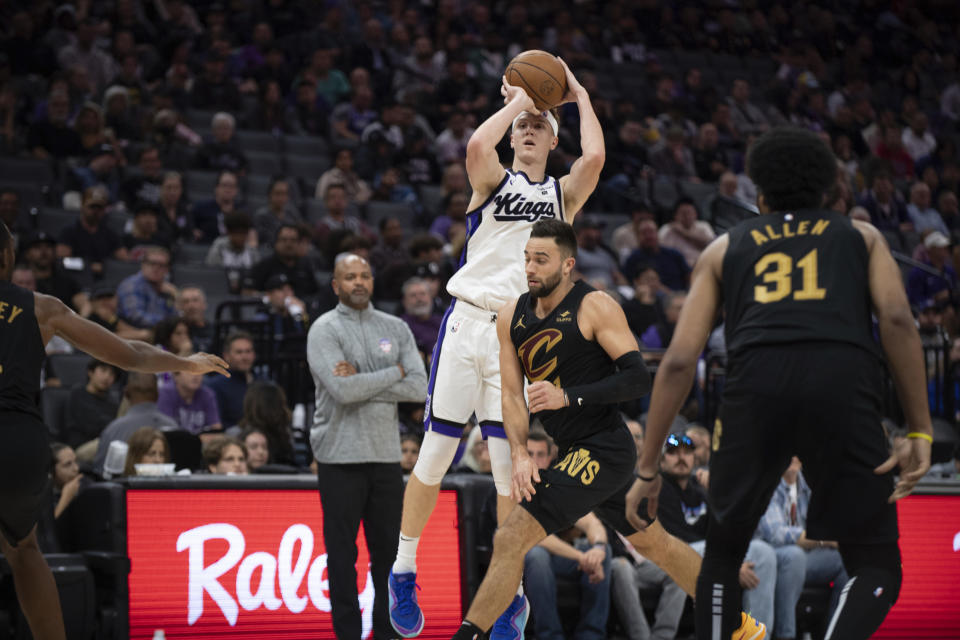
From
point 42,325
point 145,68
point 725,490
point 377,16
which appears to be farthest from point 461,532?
point 377,16

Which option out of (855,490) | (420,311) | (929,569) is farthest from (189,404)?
(855,490)

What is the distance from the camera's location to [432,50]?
1722cm

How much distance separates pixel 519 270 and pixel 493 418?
0.80 m

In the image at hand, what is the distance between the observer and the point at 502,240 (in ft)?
20.4

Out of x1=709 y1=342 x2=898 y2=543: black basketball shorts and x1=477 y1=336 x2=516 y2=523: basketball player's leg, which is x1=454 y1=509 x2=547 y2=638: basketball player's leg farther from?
x1=709 y1=342 x2=898 y2=543: black basketball shorts

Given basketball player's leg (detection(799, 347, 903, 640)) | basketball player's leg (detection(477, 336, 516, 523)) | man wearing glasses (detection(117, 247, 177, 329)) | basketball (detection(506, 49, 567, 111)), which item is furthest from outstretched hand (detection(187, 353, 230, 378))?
man wearing glasses (detection(117, 247, 177, 329))

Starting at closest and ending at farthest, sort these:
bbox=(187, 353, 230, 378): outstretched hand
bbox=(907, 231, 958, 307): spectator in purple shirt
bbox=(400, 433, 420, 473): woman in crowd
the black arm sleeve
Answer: the black arm sleeve, bbox=(187, 353, 230, 378): outstretched hand, bbox=(400, 433, 420, 473): woman in crowd, bbox=(907, 231, 958, 307): spectator in purple shirt

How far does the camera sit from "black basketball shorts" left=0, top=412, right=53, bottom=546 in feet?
17.0

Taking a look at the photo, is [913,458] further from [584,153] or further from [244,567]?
[244,567]

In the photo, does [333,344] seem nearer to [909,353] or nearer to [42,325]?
[42,325]

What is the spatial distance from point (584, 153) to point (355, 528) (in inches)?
103

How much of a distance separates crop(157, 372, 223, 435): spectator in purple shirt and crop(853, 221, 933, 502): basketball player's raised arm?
20.9ft

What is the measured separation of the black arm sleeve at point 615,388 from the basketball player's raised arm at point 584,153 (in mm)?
1171

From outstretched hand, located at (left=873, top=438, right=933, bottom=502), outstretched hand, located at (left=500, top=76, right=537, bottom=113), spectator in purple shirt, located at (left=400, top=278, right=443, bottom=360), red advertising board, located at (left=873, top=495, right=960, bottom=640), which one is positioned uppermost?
outstretched hand, located at (left=500, top=76, right=537, bottom=113)
